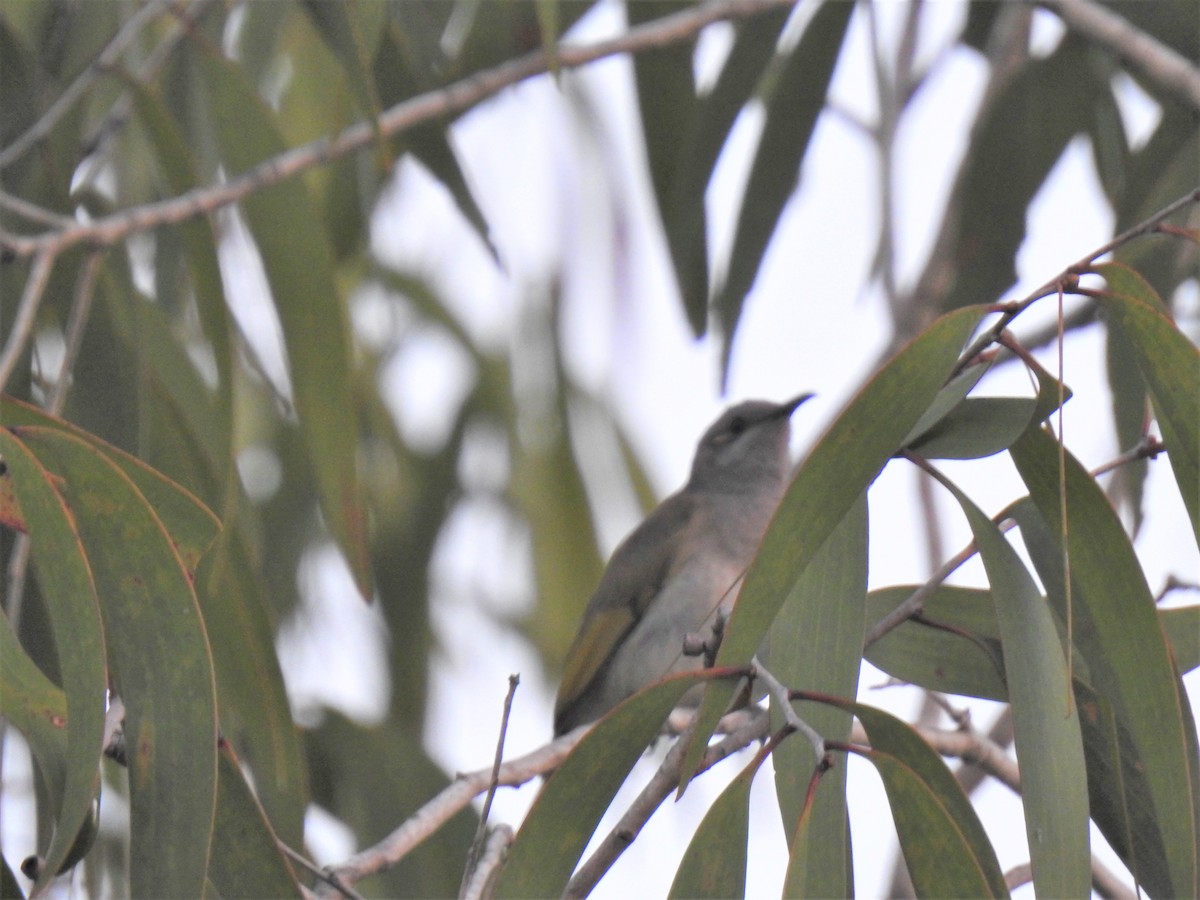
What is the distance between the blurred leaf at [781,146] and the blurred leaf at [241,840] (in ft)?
5.78

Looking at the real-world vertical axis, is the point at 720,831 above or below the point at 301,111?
below

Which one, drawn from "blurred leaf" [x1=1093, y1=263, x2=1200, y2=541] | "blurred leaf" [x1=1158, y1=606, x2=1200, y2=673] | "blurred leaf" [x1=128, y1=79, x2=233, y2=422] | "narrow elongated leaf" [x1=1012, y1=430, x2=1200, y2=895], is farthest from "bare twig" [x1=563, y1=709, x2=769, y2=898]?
"blurred leaf" [x1=128, y1=79, x2=233, y2=422]

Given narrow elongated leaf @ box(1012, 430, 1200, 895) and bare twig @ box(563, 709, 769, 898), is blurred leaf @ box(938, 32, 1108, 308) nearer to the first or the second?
narrow elongated leaf @ box(1012, 430, 1200, 895)

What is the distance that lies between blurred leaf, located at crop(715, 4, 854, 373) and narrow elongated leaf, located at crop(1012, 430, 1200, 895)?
1639 millimetres

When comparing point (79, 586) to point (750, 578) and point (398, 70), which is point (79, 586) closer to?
point (750, 578)

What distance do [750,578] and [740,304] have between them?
6.12 feet

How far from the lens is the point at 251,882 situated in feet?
5.03

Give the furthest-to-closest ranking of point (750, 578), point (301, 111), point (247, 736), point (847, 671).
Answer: point (301, 111), point (247, 736), point (847, 671), point (750, 578)

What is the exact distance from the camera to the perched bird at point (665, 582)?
3.60 m

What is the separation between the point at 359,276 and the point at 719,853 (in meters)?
3.66

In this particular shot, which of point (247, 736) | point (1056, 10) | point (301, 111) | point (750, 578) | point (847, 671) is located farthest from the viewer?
point (301, 111)

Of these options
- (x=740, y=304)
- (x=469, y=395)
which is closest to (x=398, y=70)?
(x=740, y=304)

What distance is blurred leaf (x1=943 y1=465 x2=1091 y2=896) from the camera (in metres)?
1.34

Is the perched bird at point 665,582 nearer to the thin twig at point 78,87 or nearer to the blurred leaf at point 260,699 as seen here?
the blurred leaf at point 260,699
